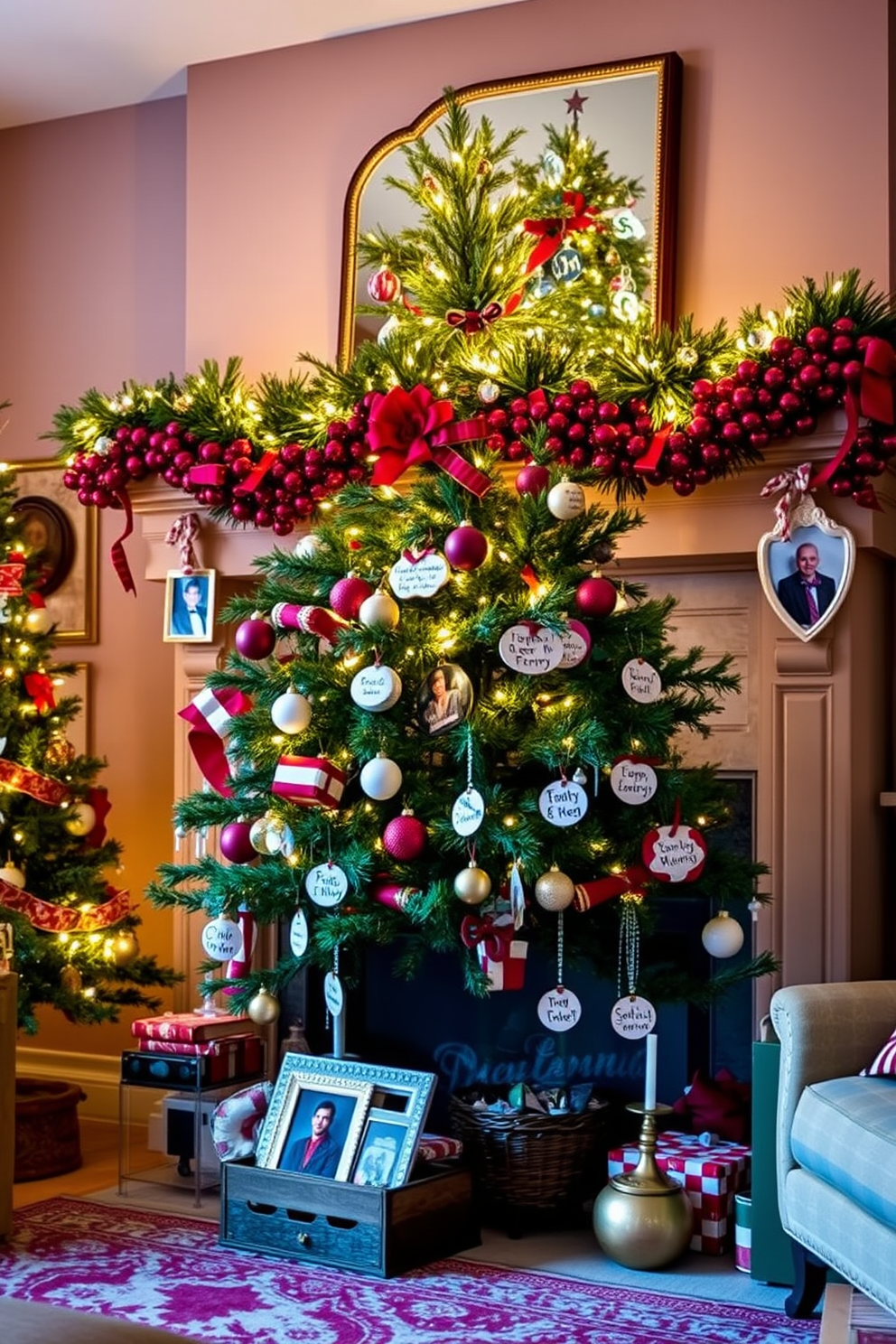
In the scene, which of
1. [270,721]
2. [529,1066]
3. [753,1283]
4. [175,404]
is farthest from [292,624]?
[753,1283]

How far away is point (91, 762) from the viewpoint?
4566 mm

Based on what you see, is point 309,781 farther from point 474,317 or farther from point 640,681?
point 474,317

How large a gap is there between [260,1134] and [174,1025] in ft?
1.71

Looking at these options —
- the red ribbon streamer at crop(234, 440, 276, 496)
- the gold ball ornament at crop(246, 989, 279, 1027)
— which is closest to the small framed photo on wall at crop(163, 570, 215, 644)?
the red ribbon streamer at crop(234, 440, 276, 496)

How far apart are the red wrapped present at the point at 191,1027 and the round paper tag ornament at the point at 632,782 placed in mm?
1365

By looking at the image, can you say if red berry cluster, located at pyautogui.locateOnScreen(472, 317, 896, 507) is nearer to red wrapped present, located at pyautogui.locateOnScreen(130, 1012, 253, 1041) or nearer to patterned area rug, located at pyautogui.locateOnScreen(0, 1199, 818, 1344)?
red wrapped present, located at pyautogui.locateOnScreen(130, 1012, 253, 1041)

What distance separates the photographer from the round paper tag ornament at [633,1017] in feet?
11.2

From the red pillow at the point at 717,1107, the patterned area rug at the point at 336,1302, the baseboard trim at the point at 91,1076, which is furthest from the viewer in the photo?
the baseboard trim at the point at 91,1076

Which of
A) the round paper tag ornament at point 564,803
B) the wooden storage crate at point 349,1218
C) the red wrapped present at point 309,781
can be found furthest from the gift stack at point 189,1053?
the round paper tag ornament at point 564,803

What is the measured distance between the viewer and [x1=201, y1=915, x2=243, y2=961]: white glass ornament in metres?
3.63

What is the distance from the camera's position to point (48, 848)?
4516 millimetres

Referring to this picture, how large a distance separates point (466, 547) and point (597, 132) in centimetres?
140

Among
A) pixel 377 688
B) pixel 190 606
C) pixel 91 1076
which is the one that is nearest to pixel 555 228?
pixel 377 688

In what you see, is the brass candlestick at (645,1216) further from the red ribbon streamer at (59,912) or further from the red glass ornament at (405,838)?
the red ribbon streamer at (59,912)
